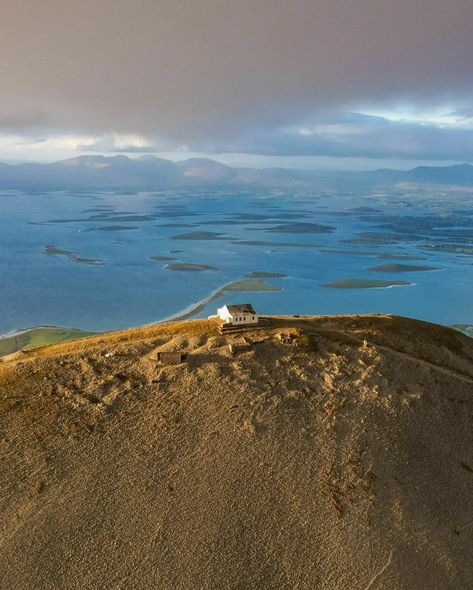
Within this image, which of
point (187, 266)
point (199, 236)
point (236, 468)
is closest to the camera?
point (236, 468)

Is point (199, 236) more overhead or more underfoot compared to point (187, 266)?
more underfoot

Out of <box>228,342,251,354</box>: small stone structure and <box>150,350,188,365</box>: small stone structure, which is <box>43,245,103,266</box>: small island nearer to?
<box>150,350,188,365</box>: small stone structure

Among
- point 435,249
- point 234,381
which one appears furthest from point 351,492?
point 435,249

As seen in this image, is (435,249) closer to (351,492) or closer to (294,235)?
(294,235)

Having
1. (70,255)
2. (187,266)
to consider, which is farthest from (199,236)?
(70,255)

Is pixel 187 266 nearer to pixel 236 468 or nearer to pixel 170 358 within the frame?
pixel 170 358

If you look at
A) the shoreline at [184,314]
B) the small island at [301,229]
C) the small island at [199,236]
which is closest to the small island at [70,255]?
the small island at [199,236]

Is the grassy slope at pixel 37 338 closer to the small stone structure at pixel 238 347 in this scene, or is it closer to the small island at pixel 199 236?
the small stone structure at pixel 238 347

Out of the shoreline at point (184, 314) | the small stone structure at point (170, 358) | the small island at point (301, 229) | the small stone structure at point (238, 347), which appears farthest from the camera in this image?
the small island at point (301, 229)

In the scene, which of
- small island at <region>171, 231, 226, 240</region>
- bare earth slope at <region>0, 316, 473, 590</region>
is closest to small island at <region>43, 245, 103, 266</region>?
small island at <region>171, 231, 226, 240</region>
